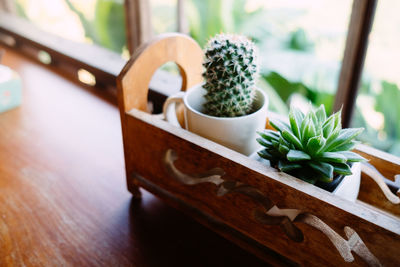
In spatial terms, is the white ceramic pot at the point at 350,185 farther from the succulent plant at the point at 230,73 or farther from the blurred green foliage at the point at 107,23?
the blurred green foliage at the point at 107,23

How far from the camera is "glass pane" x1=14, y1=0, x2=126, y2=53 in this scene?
158 cm

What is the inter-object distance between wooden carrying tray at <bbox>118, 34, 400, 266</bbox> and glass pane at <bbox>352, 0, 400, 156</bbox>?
0.88 metres

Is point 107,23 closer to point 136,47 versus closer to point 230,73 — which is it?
point 136,47

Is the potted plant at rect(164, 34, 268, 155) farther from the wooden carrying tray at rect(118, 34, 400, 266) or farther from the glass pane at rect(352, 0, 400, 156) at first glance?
the glass pane at rect(352, 0, 400, 156)

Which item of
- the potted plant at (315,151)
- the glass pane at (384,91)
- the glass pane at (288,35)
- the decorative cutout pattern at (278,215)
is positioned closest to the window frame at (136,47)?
the potted plant at (315,151)

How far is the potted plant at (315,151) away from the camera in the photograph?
463 millimetres

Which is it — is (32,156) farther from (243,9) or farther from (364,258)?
(243,9)

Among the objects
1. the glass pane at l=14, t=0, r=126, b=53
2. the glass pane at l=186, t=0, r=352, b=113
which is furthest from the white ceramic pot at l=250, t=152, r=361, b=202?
the glass pane at l=14, t=0, r=126, b=53

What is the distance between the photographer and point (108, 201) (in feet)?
2.27

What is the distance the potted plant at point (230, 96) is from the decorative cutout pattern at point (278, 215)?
0.22ft

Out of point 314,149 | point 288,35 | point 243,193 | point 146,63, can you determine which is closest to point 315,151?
point 314,149

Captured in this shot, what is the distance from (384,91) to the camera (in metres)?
1.40

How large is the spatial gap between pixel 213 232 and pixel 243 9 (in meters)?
1.25

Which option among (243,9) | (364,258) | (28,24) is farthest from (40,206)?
(243,9)
